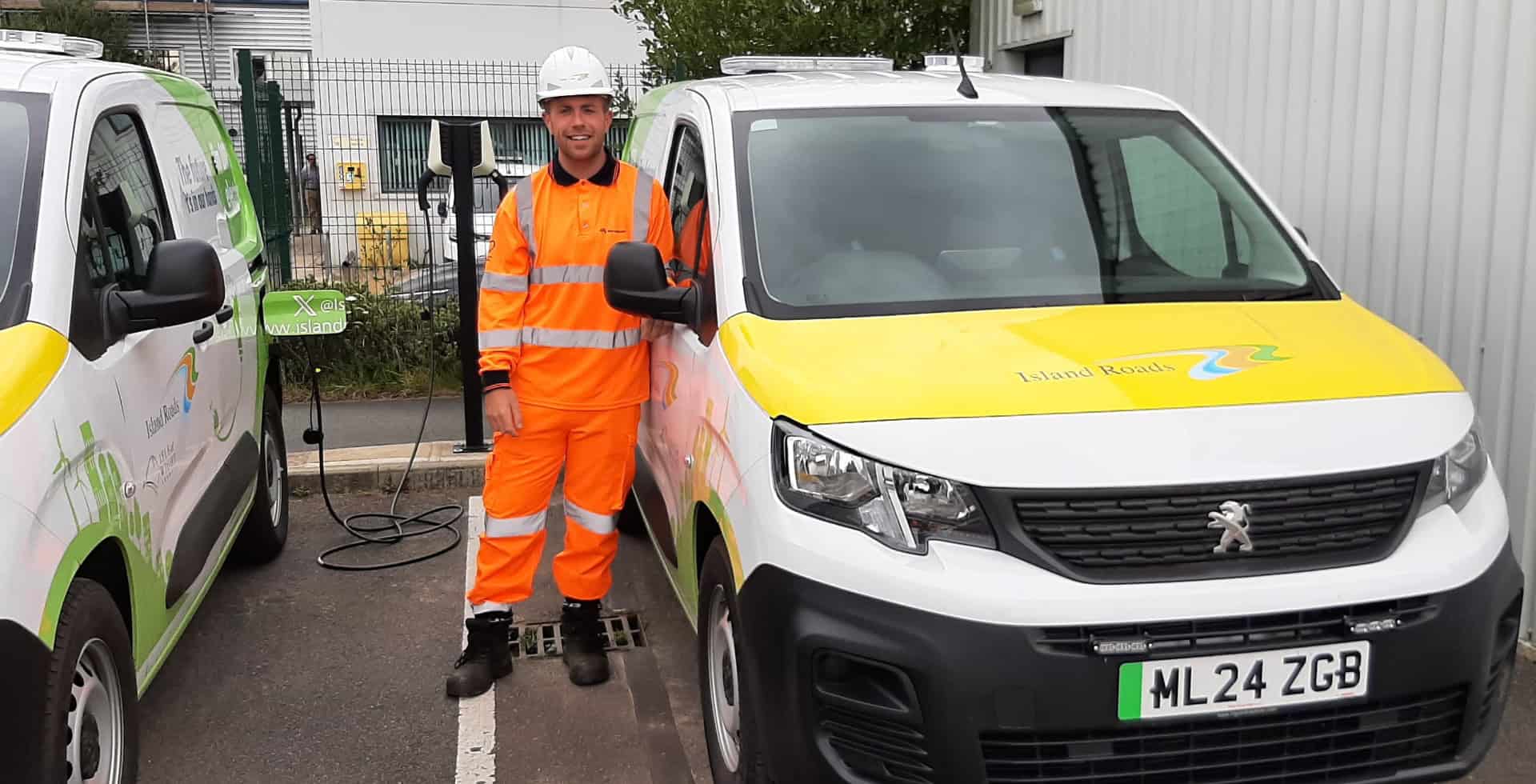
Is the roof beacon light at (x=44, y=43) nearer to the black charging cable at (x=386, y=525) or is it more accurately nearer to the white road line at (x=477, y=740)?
the black charging cable at (x=386, y=525)

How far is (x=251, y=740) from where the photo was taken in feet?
13.2

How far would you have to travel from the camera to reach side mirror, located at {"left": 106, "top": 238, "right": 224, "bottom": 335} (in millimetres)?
3414

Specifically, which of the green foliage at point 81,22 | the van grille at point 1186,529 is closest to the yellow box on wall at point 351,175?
the van grille at point 1186,529

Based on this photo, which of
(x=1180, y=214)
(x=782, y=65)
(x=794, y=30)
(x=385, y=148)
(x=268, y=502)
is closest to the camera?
(x=1180, y=214)

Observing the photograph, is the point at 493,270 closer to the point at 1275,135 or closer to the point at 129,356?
the point at 129,356

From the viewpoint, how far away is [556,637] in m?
4.81

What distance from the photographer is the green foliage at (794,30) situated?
8180mm

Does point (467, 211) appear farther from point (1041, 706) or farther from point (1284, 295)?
point (1041, 706)

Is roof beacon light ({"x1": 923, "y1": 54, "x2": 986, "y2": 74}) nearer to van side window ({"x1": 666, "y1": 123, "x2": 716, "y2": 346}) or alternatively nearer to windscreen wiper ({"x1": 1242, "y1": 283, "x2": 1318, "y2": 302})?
van side window ({"x1": 666, "y1": 123, "x2": 716, "y2": 346})

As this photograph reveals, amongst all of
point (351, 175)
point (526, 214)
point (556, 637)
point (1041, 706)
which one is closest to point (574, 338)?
point (526, 214)

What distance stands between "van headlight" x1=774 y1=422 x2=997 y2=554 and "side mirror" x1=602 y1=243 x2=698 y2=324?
0.90 meters

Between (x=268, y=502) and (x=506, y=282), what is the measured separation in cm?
201

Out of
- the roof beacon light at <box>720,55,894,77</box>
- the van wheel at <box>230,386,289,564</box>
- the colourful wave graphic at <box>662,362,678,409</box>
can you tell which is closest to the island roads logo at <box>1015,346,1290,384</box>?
the colourful wave graphic at <box>662,362,678,409</box>

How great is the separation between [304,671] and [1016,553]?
2.86m
